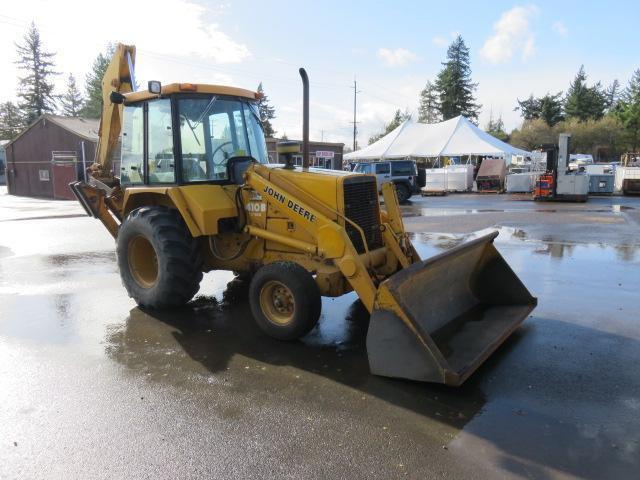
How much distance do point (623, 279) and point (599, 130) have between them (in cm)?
5591

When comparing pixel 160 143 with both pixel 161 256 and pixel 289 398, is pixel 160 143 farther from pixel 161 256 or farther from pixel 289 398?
pixel 289 398

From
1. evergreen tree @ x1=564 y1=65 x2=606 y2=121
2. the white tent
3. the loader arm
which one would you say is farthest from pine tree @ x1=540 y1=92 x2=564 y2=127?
the loader arm

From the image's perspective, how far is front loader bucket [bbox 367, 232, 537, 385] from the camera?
401 centimetres

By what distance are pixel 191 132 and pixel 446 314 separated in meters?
3.65

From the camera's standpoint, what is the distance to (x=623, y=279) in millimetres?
7871

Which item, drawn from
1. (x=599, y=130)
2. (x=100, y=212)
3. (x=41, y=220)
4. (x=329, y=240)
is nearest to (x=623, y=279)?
(x=329, y=240)

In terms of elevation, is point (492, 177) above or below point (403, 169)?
below

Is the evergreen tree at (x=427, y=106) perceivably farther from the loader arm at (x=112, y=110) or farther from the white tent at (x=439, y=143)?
the loader arm at (x=112, y=110)

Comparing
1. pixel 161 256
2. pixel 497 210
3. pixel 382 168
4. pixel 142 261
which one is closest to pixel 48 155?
pixel 382 168

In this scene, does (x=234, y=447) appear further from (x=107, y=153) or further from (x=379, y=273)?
(x=107, y=153)

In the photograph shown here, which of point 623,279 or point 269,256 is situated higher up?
point 269,256

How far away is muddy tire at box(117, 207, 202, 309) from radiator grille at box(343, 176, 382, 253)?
2054 millimetres

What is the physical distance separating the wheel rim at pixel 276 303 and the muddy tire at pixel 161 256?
123 centimetres

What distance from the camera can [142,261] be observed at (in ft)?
21.9
